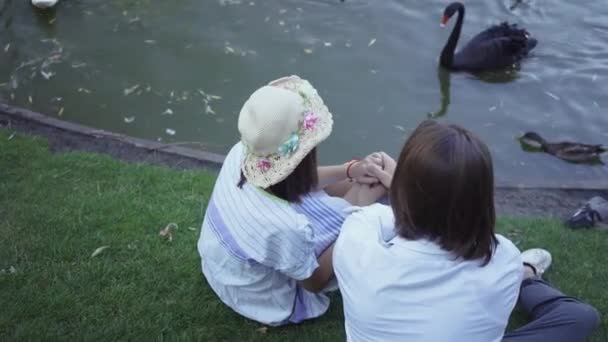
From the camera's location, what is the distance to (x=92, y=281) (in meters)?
3.27

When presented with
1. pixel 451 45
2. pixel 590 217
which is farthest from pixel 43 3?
pixel 590 217

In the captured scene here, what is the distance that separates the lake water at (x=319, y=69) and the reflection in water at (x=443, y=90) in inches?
0.5

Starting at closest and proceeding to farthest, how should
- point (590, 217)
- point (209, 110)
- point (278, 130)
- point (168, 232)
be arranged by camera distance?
1. point (278, 130)
2. point (168, 232)
3. point (590, 217)
4. point (209, 110)

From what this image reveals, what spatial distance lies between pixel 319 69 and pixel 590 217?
3110 mm

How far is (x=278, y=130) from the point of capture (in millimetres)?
2379

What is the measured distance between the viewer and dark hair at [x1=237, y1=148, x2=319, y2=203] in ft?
8.26

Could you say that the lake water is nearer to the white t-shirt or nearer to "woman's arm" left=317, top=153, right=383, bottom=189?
"woman's arm" left=317, top=153, right=383, bottom=189

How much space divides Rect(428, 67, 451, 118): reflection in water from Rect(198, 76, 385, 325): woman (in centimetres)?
336

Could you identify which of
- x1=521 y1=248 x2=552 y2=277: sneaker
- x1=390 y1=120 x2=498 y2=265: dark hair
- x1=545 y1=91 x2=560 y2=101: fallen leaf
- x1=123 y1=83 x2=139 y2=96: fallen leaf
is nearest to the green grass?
x1=521 y1=248 x2=552 y2=277: sneaker

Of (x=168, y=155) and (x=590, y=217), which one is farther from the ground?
(x=590, y=217)

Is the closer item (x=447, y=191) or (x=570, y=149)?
(x=447, y=191)

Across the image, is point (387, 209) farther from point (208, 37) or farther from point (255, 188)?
point (208, 37)

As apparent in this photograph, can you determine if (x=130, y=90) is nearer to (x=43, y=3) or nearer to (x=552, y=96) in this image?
(x=43, y=3)

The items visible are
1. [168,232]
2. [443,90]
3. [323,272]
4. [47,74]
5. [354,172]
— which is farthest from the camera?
[443,90]
